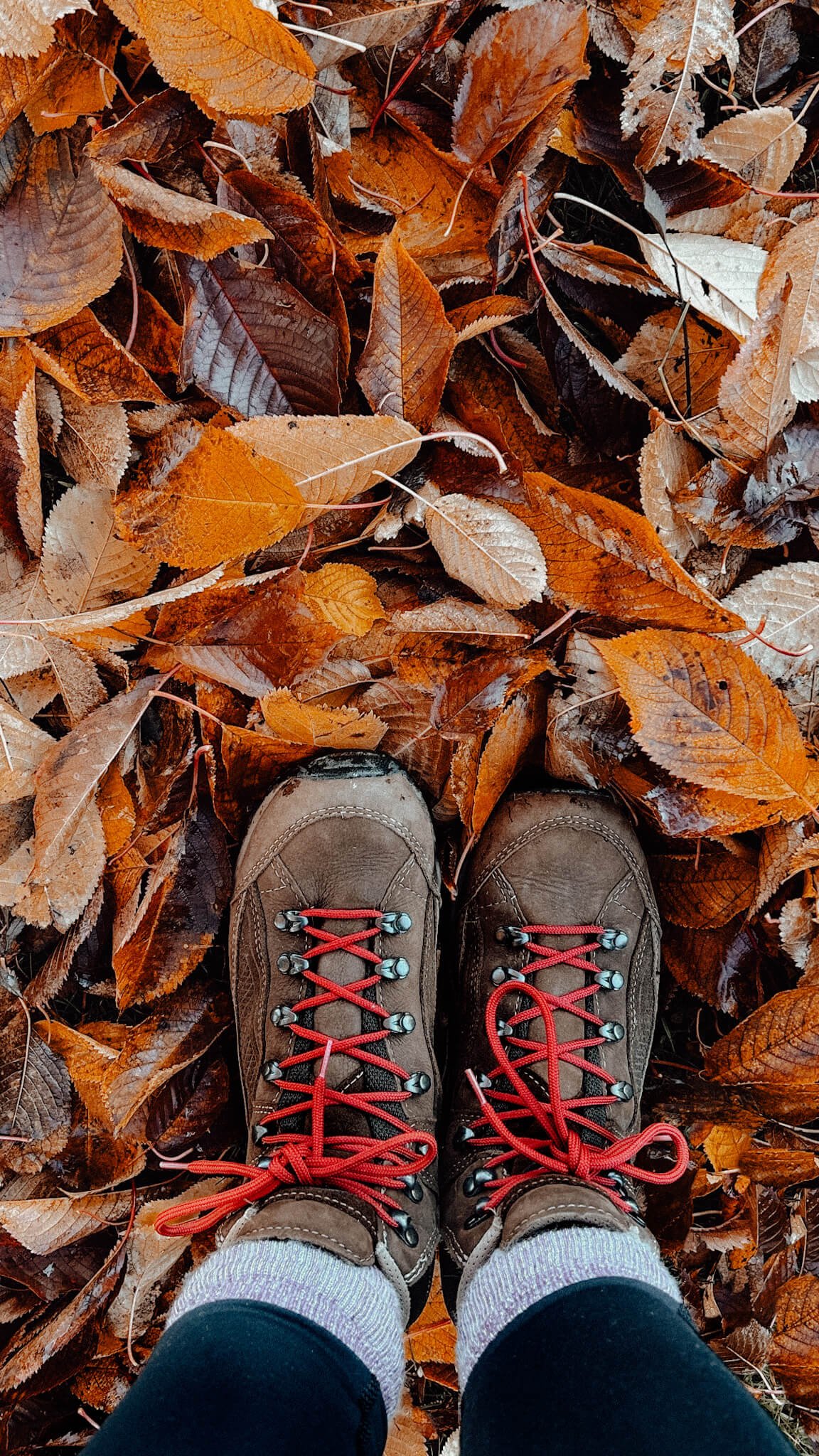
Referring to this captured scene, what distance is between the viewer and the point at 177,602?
967mm

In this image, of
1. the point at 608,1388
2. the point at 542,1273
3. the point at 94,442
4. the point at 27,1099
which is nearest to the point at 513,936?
the point at 542,1273

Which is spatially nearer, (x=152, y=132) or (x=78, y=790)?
(x=152, y=132)

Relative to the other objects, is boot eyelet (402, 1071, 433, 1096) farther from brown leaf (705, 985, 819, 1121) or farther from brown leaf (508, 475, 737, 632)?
brown leaf (508, 475, 737, 632)

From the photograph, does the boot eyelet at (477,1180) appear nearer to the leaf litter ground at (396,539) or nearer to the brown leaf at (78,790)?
the leaf litter ground at (396,539)

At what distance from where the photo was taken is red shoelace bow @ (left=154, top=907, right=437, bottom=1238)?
2.94 ft

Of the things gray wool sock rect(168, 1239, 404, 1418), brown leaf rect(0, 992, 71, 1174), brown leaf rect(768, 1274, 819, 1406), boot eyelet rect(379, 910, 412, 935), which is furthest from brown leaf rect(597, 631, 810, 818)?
brown leaf rect(0, 992, 71, 1174)

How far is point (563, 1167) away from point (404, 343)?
0.83 meters

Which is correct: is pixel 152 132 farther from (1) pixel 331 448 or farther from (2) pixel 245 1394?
(2) pixel 245 1394

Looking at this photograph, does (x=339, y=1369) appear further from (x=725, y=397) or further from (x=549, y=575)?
(x=725, y=397)

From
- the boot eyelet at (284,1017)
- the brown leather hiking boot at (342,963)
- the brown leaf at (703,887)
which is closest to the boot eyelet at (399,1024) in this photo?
the brown leather hiking boot at (342,963)

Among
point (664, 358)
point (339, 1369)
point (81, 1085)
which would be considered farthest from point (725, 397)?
point (81, 1085)

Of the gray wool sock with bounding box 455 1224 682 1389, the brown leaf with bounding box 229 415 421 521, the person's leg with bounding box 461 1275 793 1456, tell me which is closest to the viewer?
the person's leg with bounding box 461 1275 793 1456

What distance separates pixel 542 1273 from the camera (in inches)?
29.0

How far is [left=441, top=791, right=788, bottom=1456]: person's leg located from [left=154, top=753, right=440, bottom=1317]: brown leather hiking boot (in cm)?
7
